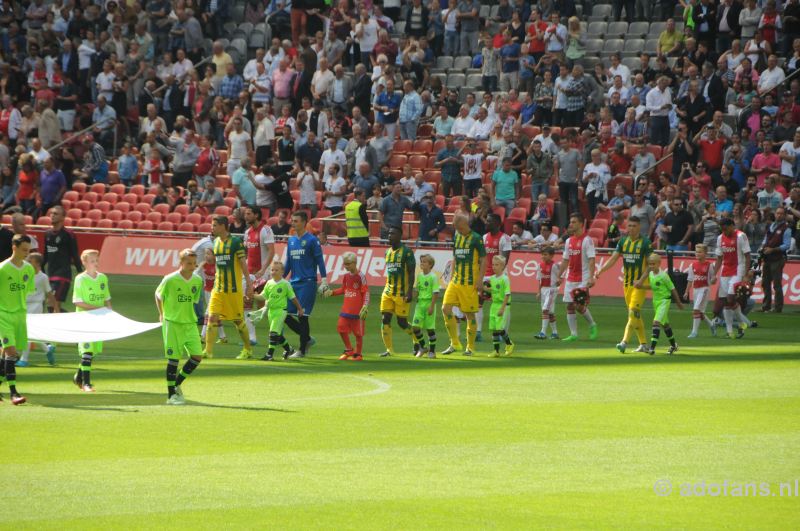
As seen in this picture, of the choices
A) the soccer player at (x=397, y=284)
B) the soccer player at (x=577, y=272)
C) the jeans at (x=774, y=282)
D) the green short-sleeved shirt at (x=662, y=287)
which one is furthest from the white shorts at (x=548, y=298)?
the jeans at (x=774, y=282)

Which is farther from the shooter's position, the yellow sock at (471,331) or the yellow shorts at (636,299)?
the yellow shorts at (636,299)

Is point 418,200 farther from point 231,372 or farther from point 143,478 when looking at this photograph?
point 143,478

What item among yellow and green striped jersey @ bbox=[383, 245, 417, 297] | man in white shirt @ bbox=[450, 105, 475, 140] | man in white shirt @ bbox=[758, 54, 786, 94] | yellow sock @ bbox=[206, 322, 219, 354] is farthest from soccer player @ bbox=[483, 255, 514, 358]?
man in white shirt @ bbox=[758, 54, 786, 94]

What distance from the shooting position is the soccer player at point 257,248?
888 inches

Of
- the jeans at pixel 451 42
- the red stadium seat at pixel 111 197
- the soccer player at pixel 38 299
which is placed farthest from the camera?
the red stadium seat at pixel 111 197

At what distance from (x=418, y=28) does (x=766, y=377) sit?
2178cm

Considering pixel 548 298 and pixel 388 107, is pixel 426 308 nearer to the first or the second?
pixel 548 298

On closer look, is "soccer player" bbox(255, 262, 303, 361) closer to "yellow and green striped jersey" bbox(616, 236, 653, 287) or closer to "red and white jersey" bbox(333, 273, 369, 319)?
"red and white jersey" bbox(333, 273, 369, 319)

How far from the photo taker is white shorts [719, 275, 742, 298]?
25.1 metres

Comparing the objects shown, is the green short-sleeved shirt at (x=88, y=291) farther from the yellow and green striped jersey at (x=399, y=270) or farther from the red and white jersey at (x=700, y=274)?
the red and white jersey at (x=700, y=274)

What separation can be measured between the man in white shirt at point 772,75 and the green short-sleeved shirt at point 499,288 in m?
12.8

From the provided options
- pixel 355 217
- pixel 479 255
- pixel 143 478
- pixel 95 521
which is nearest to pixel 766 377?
pixel 479 255

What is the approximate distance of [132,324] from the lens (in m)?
17.5

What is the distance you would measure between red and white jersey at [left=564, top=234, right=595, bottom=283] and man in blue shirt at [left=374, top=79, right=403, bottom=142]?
39.6 ft
